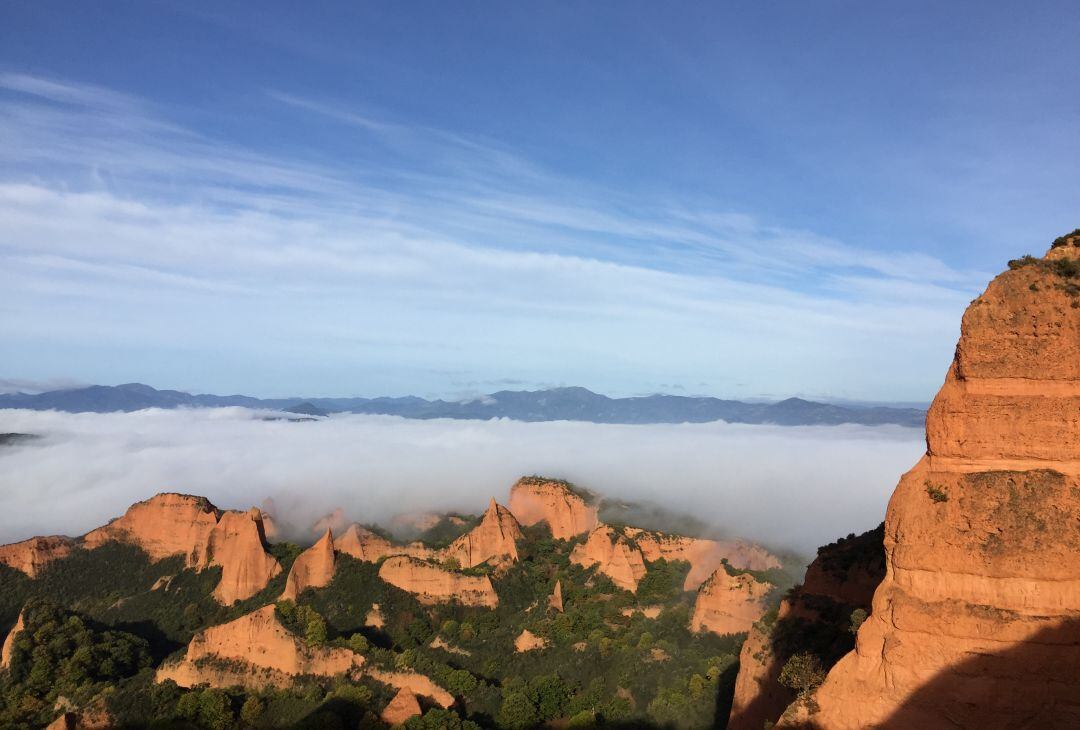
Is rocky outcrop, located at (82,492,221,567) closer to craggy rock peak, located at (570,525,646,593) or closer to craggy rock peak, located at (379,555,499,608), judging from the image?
craggy rock peak, located at (379,555,499,608)

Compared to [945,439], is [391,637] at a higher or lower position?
lower

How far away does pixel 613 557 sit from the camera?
257 ft

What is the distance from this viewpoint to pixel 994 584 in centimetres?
2028

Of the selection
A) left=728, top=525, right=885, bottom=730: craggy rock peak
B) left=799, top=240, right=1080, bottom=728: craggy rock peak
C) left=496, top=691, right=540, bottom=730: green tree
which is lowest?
left=496, top=691, right=540, bottom=730: green tree

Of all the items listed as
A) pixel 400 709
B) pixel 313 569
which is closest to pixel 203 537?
pixel 313 569

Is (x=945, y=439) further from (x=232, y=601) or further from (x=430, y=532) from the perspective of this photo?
(x=430, y=532)

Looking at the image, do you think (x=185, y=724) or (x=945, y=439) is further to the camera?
(x=185, y=724)

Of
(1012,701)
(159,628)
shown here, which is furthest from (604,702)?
(159,628)

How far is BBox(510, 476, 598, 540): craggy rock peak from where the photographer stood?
99062 mm

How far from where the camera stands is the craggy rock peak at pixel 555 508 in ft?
325

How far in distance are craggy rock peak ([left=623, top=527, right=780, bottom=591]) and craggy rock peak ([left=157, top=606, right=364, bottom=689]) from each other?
37.1m

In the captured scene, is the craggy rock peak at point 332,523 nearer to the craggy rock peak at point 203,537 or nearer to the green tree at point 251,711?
the craggy rock peak at point 203,537

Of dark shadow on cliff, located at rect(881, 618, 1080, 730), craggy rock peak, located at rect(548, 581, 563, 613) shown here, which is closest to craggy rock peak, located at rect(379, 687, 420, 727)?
craggy rock peak, located at rect(548, 581, 563, 613)

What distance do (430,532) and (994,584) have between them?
268ft
